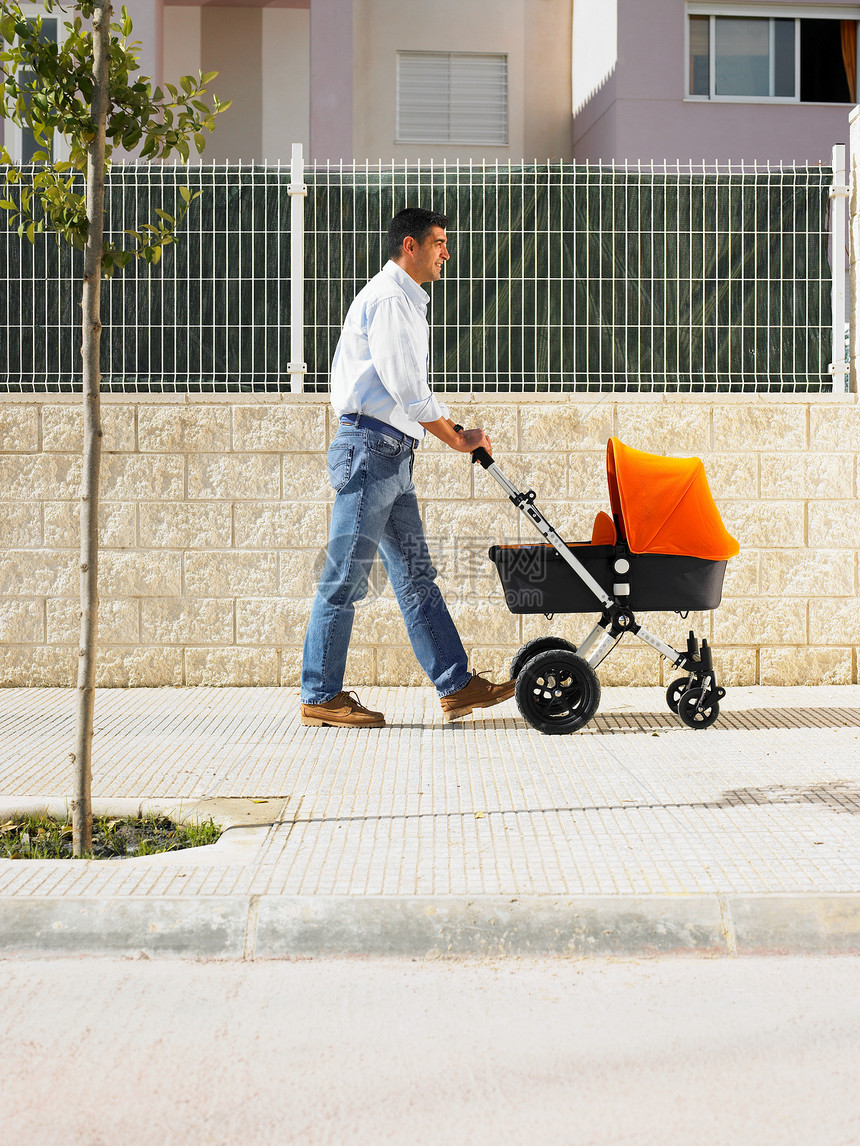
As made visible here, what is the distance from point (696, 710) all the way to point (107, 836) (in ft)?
9.77

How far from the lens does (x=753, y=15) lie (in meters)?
14.9

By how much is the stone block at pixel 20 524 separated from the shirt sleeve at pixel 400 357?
2.58 meters

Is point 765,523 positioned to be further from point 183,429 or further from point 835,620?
point 183,429

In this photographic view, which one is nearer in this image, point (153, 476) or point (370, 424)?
point (370, 424)

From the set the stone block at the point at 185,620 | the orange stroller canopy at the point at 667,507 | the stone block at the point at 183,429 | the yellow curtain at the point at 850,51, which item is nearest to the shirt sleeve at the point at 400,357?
the orange stroller canopy at the point at 667,507

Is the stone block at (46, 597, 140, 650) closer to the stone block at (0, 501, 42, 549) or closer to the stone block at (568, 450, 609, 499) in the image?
the stone block at (0, 501, 42, 549)

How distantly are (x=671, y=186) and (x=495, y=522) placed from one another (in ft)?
7.60

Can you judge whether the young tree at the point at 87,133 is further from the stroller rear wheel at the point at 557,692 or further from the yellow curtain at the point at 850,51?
the yellow curtain at the point at 850,51

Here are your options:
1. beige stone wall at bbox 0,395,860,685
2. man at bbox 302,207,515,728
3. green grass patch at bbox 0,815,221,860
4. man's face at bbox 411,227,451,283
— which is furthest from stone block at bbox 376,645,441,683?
green grass patch at bbox 0,815,221,860

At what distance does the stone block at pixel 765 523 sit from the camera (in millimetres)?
6973

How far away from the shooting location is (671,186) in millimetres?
7160

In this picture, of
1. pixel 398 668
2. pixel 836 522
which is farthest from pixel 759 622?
pixel 398 668

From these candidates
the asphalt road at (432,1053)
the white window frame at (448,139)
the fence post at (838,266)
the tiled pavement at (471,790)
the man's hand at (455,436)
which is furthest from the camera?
the white window frame at (448,139)

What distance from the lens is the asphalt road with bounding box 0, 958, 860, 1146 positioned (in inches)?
94.2
